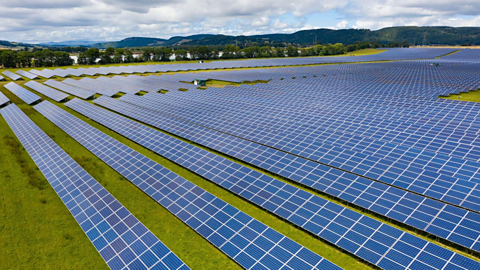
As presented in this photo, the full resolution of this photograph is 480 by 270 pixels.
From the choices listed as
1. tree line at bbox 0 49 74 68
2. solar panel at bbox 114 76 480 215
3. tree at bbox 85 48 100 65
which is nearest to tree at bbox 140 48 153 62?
tree at bbox 85 48 100 65

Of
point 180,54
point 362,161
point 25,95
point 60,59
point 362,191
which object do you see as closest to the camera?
point 362,191

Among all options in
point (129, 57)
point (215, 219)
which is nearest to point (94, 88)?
point (215, 219)

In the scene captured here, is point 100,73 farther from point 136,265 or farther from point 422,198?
point 422,198

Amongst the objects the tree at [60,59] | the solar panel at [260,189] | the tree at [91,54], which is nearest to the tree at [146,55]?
the tree at [91,54]

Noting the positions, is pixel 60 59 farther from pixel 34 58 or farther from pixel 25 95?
pixel 25 95

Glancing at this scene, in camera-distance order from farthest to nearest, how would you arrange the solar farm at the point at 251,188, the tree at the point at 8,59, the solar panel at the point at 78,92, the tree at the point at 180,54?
the tree at the point at 180,54, the tree at the point at 8,59, the solar panel at the point at 78,92, the solar farm at the point at 251,188

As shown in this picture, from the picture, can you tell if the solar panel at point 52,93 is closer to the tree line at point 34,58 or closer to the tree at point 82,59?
the tree line at point 34,58
